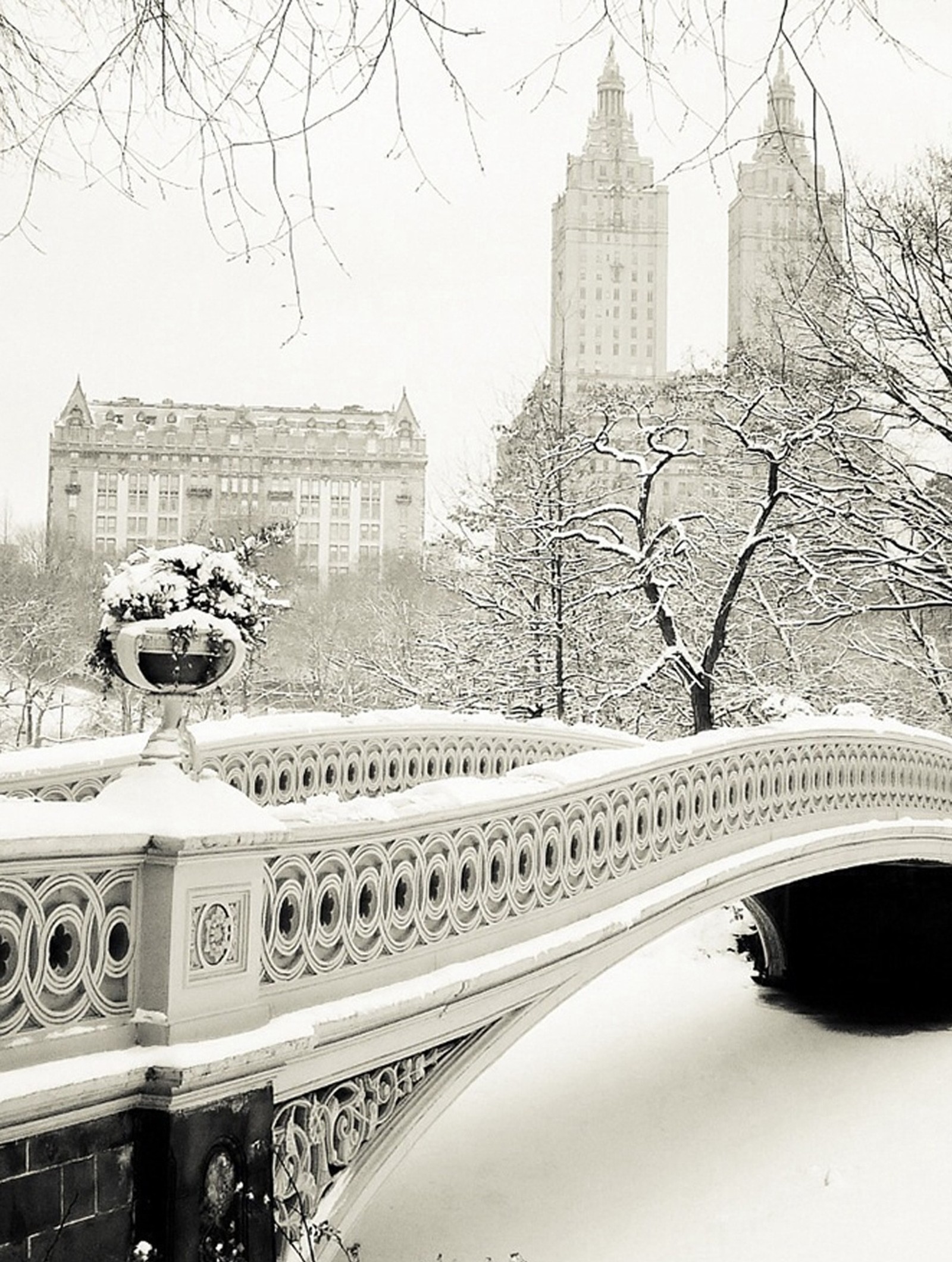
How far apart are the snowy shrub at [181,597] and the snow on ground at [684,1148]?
13.0 feet

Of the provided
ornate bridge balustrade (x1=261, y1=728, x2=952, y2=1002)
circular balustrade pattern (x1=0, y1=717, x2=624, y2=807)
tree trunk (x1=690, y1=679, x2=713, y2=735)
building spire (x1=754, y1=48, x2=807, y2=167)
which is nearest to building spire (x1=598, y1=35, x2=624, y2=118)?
building spire (x1=754, y1=48, x2=807, y2=167)

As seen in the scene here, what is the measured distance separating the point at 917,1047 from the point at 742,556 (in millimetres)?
6441

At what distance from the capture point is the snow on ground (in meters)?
8.39

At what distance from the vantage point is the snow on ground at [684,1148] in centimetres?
839

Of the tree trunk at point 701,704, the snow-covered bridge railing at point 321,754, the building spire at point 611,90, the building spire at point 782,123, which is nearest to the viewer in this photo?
the building spire at point 782,123

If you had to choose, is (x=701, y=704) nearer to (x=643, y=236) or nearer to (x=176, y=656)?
(x=176, y=656)

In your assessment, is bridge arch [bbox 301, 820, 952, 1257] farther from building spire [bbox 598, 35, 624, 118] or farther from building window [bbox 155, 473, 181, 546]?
building window [bbox 155, 473, 181, 546]

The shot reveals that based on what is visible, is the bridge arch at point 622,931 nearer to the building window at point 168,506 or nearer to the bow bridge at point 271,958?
the bow bridge at point 271,958

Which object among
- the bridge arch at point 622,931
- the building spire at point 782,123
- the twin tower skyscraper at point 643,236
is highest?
the twin tower skyscraper at point 643,236

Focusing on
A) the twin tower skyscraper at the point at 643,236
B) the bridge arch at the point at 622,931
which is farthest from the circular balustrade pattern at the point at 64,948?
the twin tower skyscraper at the point at 643,236

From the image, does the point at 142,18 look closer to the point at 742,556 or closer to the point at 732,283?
the point at 742,556

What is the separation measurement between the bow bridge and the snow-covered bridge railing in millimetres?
42

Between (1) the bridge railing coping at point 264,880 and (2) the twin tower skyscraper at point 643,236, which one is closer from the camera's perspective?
(1) the bridge railing coping at point 264,880

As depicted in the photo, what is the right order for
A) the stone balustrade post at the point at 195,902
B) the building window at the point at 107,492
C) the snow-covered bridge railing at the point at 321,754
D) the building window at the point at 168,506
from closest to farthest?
the stone balustrade post at the point at 195,902
the snow-covered bridge railing at the point at 321,754
the building window at the point at 107,492
the building window at the point at 168,506
